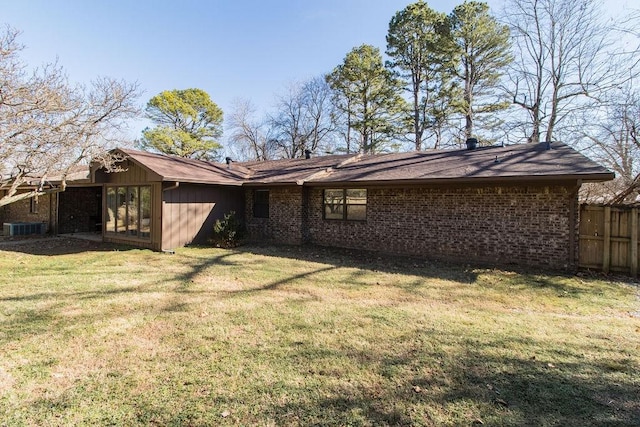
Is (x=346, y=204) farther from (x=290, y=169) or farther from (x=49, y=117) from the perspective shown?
(x=49, y=117)

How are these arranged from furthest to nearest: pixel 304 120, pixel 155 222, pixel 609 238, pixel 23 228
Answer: pixel 304 120, pixel 23 228, pixel 155 222, pixel 609 238

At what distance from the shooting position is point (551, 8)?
18.3m

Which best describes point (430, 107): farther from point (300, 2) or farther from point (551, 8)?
point (300, 2)

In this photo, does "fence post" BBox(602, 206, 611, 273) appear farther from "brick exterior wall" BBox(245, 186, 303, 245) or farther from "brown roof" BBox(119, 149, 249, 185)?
"brown roof" BBox(119, 149, 249, 185)

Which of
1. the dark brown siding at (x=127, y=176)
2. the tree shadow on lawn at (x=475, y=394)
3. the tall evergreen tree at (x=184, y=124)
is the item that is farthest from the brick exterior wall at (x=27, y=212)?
the tree shadow on lawn at (x=475, y=394)

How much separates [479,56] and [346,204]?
1509 centimetres

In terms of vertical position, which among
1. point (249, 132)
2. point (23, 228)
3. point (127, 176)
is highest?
point (249, 132)

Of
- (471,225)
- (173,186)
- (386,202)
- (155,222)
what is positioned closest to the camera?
(471,225)

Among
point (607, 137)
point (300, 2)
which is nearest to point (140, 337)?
point (300, 2)

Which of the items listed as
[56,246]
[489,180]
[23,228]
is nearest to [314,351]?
[489,180]

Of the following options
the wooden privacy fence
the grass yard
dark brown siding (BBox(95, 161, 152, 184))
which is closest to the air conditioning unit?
dark brown siding (BBox(95, 161, 152, 184))

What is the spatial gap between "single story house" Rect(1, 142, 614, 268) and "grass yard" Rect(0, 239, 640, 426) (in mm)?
1933

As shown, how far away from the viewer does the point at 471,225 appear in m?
9.25

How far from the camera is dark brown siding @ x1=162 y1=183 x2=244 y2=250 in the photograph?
35.1 ft
